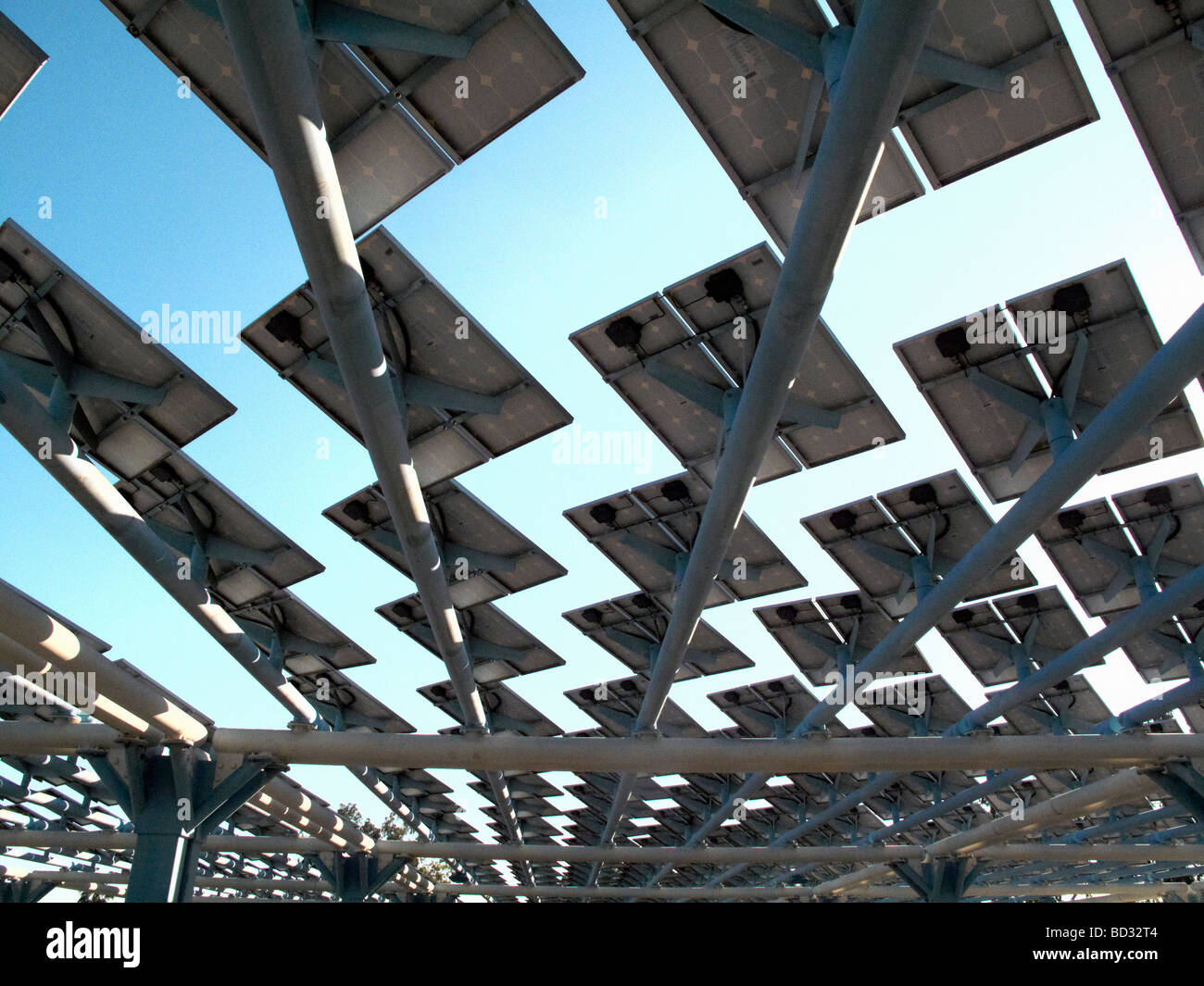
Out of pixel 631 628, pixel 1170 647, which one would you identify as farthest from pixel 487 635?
pixel 1170 647

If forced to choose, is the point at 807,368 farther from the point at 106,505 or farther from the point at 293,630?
the point at 293,630

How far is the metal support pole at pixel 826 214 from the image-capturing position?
5395mm

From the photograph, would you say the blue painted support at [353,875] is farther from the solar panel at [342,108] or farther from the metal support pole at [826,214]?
the solar panel at [342,108]

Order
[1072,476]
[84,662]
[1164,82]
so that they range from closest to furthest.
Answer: [1164,82], [1072,476], [84,662]

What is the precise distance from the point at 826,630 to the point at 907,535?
13.3 feet

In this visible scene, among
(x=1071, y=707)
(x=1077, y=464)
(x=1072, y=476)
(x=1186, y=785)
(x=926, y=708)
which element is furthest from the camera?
(x=926, y=708)

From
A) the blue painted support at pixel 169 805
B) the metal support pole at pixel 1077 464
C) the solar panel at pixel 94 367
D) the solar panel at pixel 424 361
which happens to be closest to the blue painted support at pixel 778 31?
the metal support pole at pixel 1077 464

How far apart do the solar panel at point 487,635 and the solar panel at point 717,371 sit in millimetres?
6605

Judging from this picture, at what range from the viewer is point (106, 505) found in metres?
11.0

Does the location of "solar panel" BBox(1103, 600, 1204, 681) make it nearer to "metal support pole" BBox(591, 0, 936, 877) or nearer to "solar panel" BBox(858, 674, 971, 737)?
"solar panel" BBox(858, 674, 971, 737)

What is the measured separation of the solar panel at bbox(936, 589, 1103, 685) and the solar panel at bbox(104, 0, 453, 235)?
48.3 feet

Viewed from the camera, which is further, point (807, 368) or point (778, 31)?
point (807, 368)

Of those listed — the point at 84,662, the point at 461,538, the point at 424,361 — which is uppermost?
the point at 424,361

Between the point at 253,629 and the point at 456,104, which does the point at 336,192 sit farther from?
the point at 253,629
